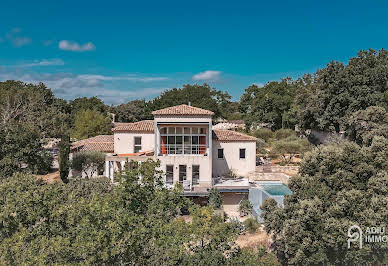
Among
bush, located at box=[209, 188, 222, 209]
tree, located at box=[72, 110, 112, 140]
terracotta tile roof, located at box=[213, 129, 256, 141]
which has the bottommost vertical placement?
bush, located at box=[209, 188, 222, 209]

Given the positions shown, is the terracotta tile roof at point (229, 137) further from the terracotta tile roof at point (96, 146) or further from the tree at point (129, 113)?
the tree at point (129, 113)

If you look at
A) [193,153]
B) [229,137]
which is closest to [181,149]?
[193,153]

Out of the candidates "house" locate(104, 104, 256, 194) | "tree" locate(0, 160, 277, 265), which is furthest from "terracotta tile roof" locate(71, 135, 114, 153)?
"tree" locate(0, 160, 277, 265)

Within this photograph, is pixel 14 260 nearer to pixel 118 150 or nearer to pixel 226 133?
pixel 118 150

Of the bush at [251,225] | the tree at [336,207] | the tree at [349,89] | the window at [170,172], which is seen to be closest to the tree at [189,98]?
the tree at [349,89]

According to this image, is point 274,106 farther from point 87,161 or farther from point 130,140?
point 87,161

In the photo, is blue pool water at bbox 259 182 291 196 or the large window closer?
blue pool water at bbox 259 182 291 196

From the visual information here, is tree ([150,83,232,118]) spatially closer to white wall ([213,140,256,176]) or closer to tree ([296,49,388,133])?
tree ([296,49,388,133])
